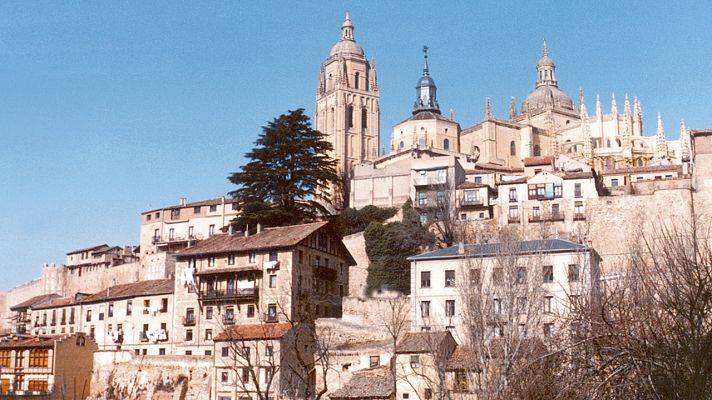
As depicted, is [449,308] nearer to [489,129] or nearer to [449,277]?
[449,277]

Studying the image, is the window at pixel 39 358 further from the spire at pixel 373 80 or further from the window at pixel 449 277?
the spire at pixel 373 80

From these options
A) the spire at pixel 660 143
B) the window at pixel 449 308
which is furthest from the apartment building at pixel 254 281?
the spire at pixel 660 143

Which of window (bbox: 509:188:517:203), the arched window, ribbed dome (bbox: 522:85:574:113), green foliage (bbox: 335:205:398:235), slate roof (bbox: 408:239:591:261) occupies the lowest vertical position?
slate roof (bbox: 408:239:591:261)

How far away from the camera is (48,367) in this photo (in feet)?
181

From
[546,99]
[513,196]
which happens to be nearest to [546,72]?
[546,99]

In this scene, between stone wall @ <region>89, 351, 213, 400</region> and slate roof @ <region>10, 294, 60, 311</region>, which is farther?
slate roof @ <region>10, 294, 60, 311</region>

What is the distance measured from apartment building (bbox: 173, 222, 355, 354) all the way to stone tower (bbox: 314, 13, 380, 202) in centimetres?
5429

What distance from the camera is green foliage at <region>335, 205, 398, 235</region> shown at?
71.4 meters

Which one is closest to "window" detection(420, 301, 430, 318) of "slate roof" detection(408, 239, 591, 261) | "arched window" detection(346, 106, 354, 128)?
"slate roof" detection(408, 239, 591, 261)

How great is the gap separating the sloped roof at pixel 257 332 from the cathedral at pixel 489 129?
38.7m

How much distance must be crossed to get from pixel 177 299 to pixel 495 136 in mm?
54642

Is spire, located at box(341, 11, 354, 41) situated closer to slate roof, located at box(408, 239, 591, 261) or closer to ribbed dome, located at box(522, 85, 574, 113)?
ribbed dome, located at box(522, 85, 574, 113)

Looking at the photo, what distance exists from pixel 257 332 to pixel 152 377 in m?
6.76

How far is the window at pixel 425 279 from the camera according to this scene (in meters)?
49.0
